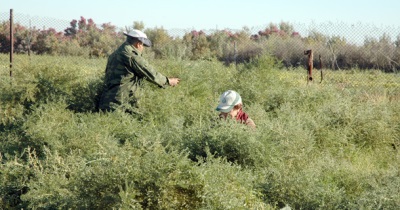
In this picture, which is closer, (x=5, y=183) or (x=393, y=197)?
(x=393, y=197)

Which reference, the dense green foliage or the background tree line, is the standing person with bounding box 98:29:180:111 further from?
the background tree line

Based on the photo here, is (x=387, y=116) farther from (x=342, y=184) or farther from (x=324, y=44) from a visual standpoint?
(x=324, y=44)

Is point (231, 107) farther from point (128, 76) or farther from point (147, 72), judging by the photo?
point (128, 76)

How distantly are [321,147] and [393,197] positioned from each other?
260 cm

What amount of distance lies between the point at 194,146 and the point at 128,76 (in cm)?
294

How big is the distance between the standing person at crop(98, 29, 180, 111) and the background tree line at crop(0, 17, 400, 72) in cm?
91

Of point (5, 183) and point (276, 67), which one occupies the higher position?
point (276, 67)

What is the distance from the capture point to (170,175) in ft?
15.1

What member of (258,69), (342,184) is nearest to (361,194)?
(342,184)

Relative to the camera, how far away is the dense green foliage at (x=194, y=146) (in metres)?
4.65

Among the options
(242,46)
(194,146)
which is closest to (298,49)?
(242,46)

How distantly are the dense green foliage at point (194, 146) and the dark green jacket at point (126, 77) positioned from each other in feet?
0.61

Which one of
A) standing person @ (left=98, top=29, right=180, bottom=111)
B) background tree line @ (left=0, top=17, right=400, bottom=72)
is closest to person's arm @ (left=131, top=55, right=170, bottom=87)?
standing person @ (left=98, top=29, right=180, bottom=111)

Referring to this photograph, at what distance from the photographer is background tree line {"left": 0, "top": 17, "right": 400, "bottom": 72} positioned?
1456cm
